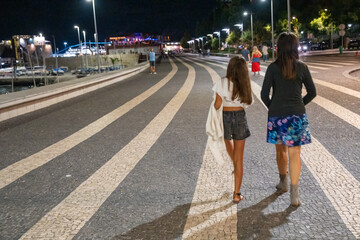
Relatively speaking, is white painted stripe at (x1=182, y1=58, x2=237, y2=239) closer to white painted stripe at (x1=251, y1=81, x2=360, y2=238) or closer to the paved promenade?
the paved promenade

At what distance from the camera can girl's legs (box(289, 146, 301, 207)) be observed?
425 cm

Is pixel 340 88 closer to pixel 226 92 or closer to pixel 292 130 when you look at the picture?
pixel 292 130

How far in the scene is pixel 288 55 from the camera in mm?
4156

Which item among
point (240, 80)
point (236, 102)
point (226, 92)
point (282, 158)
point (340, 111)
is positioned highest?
point (240, 80)

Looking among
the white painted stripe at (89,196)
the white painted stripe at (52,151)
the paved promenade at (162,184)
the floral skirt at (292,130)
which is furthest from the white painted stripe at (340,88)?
the floral skirt at (292,130)

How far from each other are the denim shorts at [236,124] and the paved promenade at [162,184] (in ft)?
2.37

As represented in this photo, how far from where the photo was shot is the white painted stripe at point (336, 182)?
396cm

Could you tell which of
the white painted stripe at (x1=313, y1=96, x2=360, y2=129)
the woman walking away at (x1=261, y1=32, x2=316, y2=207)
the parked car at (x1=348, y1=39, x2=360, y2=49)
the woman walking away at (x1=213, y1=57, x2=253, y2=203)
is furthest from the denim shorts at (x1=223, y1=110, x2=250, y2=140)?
the parked car at (x1=348, y1=39, x2=360, y2=49)

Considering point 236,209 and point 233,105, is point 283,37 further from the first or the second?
point 236,209

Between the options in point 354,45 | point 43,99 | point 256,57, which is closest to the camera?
point 43,99

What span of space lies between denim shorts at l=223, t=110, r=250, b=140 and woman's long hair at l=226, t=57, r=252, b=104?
0.18 m

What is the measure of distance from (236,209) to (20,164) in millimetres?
3739

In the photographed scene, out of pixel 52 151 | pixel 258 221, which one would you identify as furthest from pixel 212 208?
pixel 52 151

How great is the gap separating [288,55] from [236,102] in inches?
29.9
